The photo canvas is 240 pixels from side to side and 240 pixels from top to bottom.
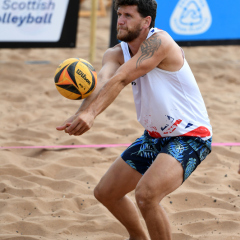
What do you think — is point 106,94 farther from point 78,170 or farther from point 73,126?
point 78,170

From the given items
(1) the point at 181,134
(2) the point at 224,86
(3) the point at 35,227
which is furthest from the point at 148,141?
(2) the point at 224,86

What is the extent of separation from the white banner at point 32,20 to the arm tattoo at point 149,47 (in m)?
4.60

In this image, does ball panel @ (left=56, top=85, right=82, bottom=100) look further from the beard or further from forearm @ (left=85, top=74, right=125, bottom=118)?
the beard

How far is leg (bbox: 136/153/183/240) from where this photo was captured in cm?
277

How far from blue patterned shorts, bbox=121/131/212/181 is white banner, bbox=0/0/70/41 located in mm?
4506

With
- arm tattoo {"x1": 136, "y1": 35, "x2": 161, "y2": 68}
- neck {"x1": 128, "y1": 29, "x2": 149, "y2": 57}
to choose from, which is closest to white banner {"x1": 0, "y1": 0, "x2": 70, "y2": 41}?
neck {"x1": 128, "y1": 29, "x2": 149, "y2": 57}

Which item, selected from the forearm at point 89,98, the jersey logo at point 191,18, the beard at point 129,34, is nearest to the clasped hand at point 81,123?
the forearm at point 89,98

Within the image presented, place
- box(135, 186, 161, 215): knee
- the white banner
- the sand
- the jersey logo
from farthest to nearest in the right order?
1. the jersey logo
2. the white banner
3. the sand
4. box(135, 186, 161, 215): knee

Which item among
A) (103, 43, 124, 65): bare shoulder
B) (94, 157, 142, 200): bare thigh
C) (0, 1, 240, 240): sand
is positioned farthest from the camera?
(0, 1, 240, 240): sand

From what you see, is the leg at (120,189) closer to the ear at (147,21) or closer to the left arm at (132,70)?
the left arm at (132,70)

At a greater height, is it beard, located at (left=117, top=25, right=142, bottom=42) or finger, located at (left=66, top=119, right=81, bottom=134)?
beard, located at (left=117, top=25, right=142, bottom=42)

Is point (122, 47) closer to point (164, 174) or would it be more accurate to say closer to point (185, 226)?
point (164, 174)

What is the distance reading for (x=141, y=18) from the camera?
300cm

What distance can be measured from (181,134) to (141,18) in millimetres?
807
